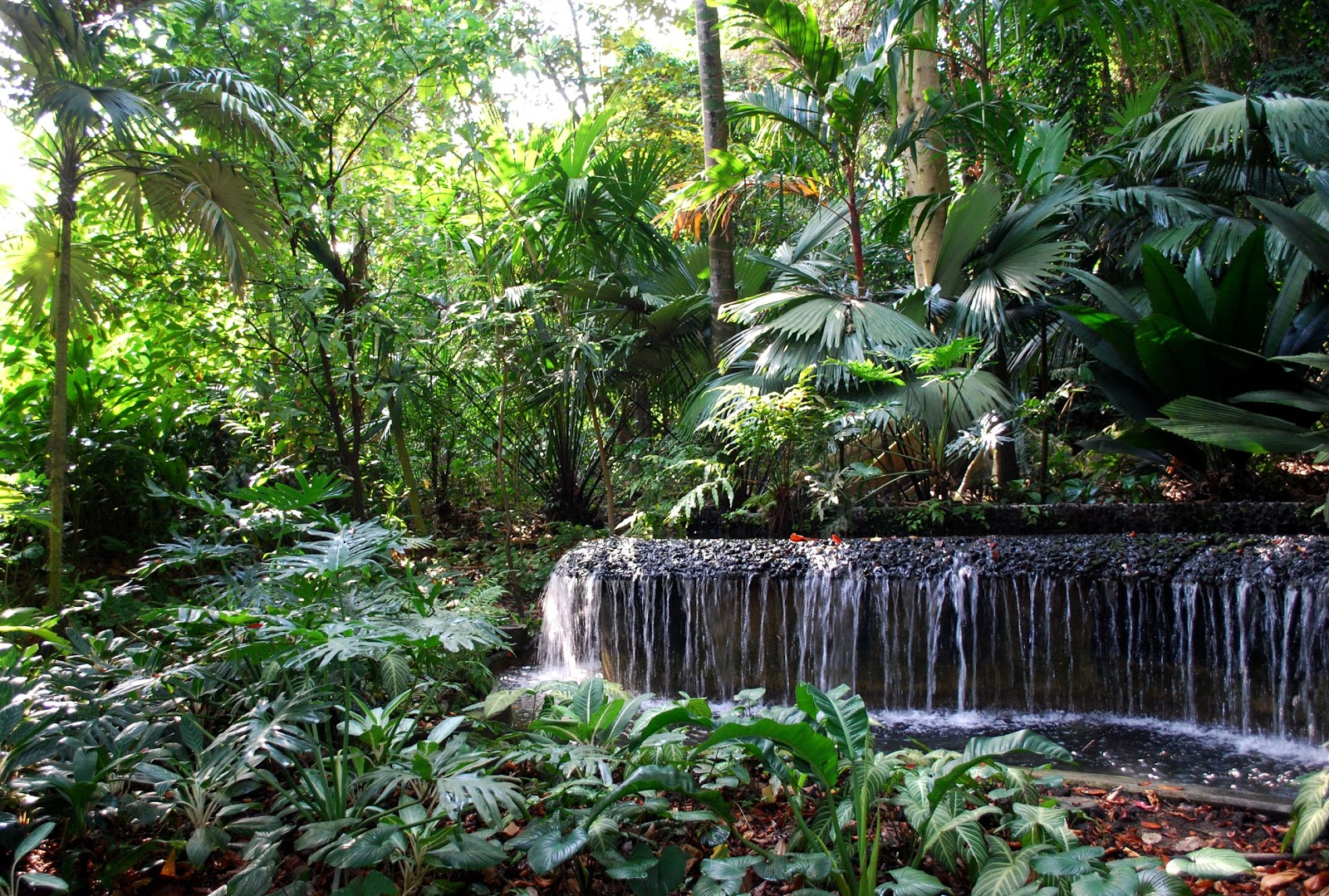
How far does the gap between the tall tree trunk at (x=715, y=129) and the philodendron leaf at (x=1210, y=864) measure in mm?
4190

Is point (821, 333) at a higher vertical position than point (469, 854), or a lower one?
higher

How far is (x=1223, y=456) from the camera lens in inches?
167

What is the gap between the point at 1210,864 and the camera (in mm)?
1578

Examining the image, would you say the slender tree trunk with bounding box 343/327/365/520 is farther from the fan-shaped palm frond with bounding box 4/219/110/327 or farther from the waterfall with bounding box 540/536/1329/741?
the waterfall with bounding box 540/536/1329/741

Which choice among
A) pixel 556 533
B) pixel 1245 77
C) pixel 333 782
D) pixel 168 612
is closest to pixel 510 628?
pixel 556 533

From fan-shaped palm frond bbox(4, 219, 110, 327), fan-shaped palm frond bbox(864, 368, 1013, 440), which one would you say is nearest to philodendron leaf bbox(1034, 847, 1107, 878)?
fan-shaped palm frond bbox(864, 368, 1013, 440)

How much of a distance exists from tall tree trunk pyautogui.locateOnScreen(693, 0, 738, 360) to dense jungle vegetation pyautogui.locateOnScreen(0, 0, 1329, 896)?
0.04 meters

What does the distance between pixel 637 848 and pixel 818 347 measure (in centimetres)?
342

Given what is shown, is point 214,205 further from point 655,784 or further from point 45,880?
point 655,784

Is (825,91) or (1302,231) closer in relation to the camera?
(1302,231)

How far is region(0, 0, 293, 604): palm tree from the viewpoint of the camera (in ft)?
10.8

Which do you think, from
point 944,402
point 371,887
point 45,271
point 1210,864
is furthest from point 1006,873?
point 45,271

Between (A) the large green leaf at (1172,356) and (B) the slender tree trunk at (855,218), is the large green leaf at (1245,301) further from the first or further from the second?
(B) the slender tree trunk at (855,218)

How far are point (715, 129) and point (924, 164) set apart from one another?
5.25 ft
